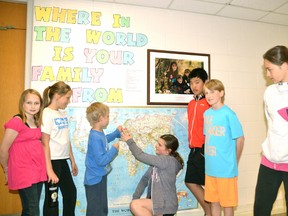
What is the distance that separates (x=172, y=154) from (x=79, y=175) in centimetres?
102

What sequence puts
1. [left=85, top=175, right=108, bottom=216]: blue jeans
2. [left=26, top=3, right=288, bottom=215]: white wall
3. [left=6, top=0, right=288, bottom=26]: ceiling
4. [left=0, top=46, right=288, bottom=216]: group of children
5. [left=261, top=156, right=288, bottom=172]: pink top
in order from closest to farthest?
1. [left=261, top=156, right=288, bottom=172]: pink top
2. [left=0, top=46, right=288, bottom=216]: group of children
3. [left=85, top=175, right=108, bottom=216]: blue jeans
4. [left=6, top=0, right=288, bottom=26]: ceiling
5. [left=26, top=3, right=288, bottom=215]: white wall

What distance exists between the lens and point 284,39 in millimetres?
3213

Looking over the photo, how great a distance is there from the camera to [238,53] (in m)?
2.99

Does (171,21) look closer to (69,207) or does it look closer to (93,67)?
(93,67)

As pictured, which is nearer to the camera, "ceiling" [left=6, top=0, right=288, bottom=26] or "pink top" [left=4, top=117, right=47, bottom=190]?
"pink top" [left=4, top=117, right=47, bottom=190]

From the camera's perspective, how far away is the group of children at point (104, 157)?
5.26 feet

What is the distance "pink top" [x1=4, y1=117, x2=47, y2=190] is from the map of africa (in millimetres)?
604

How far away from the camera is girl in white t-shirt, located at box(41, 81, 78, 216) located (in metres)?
1.83

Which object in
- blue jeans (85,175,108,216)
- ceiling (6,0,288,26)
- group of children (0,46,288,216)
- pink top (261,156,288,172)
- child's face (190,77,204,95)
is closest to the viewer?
pink top (261,156,288,172)

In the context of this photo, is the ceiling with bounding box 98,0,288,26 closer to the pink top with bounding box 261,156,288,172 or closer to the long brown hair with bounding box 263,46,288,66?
the long brown hair with bounding box 263,46,288,66

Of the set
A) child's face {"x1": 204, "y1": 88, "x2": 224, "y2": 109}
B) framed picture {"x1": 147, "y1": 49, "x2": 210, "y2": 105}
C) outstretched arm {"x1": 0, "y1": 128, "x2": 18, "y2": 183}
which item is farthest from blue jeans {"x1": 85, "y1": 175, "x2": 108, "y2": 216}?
child's face {"x1": 204, "y1": 88, "x2": 224, "y2": 109}

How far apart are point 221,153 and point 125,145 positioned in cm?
107

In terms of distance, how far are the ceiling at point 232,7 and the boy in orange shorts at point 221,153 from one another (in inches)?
46.5

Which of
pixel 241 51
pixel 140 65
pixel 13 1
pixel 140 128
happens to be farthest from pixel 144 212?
pixel 13 1
